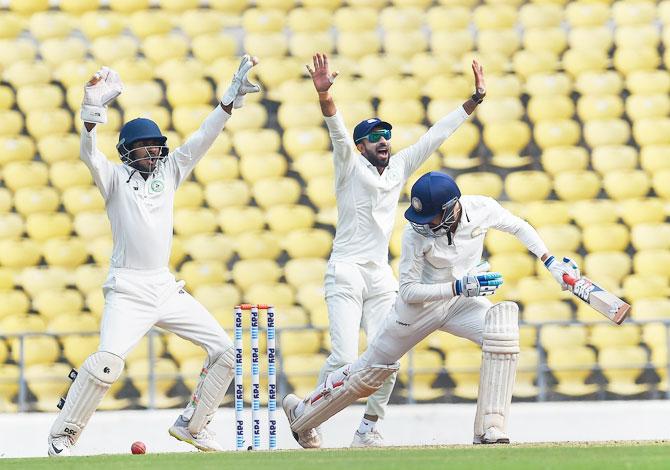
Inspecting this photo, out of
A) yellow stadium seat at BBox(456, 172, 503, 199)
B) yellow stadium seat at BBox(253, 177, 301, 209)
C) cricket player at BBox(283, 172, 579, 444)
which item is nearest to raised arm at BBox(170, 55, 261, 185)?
cricket player at BBox(283, 172, 579, 444)

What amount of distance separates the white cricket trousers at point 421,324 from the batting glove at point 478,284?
12.9 inches

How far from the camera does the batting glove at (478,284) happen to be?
563cm

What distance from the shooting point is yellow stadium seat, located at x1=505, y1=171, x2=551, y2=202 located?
983cm

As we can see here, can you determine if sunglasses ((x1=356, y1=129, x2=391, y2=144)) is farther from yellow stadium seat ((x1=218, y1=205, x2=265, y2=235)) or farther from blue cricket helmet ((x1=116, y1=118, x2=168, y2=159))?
yellow stadium seat ((x1=218, y1=205, x2=265, y2=235))

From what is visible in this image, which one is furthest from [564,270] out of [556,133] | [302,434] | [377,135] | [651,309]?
[556,133]

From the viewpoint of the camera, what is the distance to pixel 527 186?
9.84 metres

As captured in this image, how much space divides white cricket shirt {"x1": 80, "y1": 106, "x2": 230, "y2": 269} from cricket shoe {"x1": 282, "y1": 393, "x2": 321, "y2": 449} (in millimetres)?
865

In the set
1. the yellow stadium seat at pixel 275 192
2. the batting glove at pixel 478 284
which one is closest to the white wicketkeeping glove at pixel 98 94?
the batting glove at pixel 478 284

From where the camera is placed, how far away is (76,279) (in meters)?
9.56

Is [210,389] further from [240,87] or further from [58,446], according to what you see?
[240,87]

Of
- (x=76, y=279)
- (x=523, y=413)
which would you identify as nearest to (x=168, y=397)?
(x=76, y=279)

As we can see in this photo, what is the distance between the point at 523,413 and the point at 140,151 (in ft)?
9.90

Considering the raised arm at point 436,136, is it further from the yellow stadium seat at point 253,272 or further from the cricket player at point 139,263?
the yellow stadium seat at point 253,272

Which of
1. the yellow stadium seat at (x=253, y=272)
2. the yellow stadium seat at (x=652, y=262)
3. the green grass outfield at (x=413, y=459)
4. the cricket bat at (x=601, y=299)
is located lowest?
the green grass outfield at (x=413, y=459)
